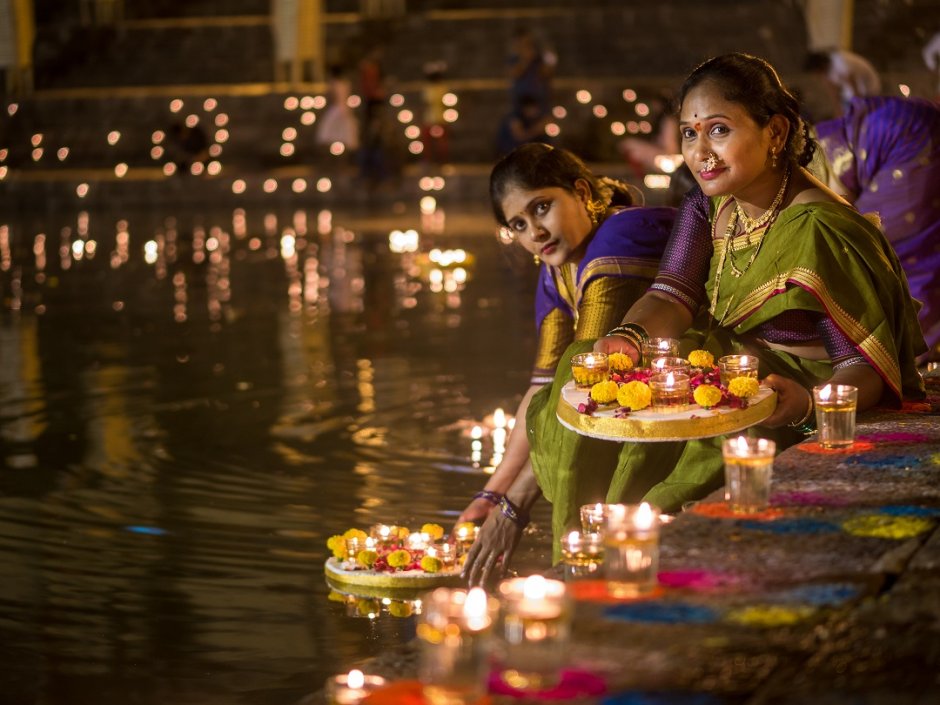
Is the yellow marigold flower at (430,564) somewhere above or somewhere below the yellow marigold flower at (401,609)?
above

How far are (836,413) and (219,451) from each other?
301 centimetres

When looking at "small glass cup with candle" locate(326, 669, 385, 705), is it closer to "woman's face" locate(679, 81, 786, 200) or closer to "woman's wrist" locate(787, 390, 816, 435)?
"woman's wrist" locate(787, 390, 816, 435)

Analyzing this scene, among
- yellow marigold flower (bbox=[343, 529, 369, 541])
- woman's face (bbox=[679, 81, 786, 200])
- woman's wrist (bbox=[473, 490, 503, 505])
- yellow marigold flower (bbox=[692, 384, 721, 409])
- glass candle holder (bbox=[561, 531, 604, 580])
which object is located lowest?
yellow marigold flower (bbox=[343, 529, 369, 541])

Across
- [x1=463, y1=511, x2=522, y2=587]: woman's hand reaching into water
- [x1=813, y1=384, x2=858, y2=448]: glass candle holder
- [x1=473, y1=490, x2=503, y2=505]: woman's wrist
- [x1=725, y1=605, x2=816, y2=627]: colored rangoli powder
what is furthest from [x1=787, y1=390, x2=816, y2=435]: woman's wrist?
[x1=725, y1=605, x2=816, y2=627]: colored rangoli powder

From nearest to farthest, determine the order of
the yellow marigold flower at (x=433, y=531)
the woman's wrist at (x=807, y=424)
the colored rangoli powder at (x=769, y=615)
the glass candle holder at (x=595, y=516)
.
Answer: the colored rangoli powder at (x=769, y=615) < the glass candle holder at (x=595, y=516) < the woman's wrist at (x=807, y=424) < the yellow marigold flower at (x=433, y=531)

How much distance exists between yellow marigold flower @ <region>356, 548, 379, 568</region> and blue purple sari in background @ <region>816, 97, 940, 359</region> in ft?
7.14

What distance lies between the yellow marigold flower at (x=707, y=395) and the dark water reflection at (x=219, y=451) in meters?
0.89

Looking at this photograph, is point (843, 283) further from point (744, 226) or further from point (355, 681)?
point (355, 681)

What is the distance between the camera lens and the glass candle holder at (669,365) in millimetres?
3504

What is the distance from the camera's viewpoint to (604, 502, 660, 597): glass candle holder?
96.0 inches

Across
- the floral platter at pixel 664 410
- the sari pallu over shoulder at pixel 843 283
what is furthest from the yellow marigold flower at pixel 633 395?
the sari pallu over shoulder at pixel 843 283

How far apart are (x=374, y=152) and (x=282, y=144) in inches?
86.0

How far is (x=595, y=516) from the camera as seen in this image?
3.56m

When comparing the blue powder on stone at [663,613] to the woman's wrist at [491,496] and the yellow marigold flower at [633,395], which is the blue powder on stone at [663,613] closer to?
the yellow marigold flower at [633,395]
